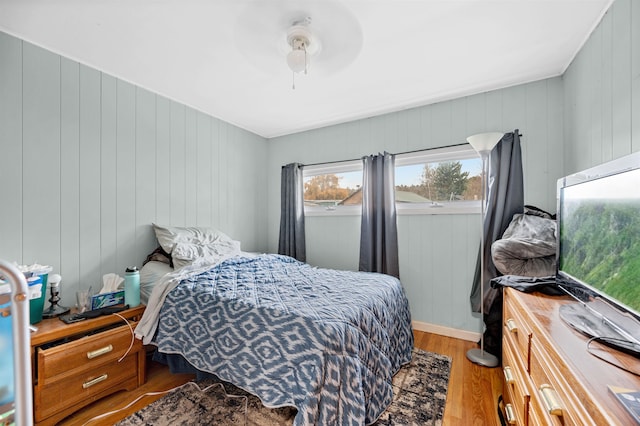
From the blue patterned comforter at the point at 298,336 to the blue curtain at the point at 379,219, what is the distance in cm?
66

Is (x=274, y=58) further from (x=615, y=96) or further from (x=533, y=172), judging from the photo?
(x=533, y=172)

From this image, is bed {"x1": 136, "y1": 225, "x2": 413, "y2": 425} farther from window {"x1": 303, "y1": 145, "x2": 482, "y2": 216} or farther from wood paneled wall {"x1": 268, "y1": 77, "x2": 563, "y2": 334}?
window {"x1": 303, "y1": 145, "x2": 482, "y2": 216}

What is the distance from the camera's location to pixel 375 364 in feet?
5.31

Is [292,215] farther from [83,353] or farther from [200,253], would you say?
[83,353]

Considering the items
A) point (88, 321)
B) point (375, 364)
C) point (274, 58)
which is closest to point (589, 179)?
point (375, 364)

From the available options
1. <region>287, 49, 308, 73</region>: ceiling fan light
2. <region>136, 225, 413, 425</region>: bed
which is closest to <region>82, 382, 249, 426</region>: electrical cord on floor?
<region>136, 225, 413, 425</region>: bed

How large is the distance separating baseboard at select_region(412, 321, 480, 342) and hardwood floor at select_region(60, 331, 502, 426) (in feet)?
0.96

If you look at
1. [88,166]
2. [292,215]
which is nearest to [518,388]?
[292,215]

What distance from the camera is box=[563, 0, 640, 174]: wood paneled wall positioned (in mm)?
1375

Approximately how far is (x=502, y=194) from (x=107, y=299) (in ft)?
11.1

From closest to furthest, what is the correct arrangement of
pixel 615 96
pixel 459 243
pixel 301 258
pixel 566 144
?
pixel 615 96, pixel 566 144, pixel 459 243, pixel 301 258

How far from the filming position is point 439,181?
289cm

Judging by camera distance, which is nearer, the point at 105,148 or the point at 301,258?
the point at 105,148

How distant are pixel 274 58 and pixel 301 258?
244 centimetres
